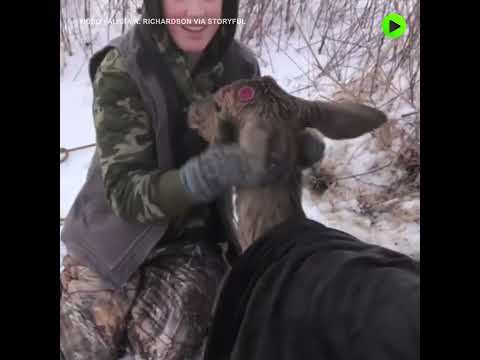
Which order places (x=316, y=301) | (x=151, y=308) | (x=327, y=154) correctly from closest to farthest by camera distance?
(x=316, y=301) → (x=327, y=154) → (x=151, y=308)

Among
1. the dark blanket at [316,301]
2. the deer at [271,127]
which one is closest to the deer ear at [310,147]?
the deer at [271,127]

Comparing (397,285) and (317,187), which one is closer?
(397,285)

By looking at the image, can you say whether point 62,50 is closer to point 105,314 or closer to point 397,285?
point 105,314

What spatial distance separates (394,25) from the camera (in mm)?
1112

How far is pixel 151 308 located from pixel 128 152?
0.47m

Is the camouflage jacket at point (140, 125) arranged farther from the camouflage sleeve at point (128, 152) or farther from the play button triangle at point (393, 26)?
the play button triangle at point (393, 26)

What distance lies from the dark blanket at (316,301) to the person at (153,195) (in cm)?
21

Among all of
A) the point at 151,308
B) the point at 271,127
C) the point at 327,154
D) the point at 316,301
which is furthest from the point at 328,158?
the point at 151,308

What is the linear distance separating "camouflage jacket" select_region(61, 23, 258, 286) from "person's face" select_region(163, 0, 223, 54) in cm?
6

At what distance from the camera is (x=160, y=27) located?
1153 mm

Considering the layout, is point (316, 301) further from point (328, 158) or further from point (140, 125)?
point (140, 125)
